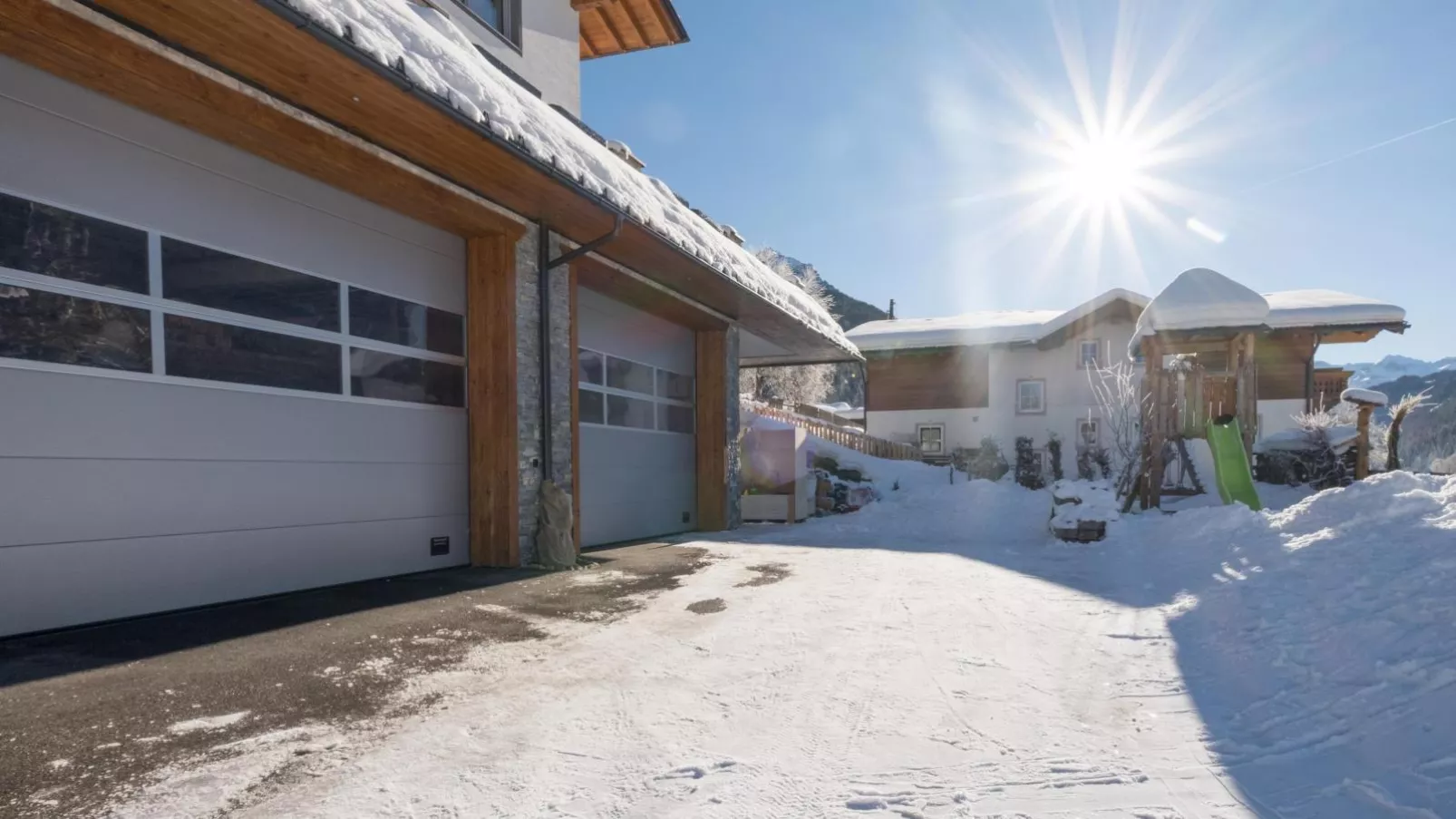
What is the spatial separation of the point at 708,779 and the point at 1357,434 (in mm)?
17341

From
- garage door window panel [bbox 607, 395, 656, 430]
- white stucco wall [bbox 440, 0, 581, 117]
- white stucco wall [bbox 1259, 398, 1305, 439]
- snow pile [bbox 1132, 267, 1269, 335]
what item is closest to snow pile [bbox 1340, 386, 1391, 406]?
snow pile [bbox 1132, 267, 1269, 335]

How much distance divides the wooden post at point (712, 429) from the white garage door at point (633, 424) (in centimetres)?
16

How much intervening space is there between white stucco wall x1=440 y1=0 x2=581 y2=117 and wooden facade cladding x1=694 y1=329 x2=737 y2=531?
440 cm

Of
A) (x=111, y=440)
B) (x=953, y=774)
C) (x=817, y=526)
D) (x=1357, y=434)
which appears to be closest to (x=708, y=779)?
(x=953, y=774)

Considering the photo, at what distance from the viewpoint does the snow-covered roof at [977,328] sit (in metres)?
23.4

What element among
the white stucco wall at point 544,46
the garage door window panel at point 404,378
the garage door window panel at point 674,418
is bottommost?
the garage door window panel at point 674,418

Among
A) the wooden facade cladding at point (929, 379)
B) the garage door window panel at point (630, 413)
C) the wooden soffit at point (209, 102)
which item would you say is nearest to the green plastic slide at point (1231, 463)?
the garage door window panel at point (630, 413)

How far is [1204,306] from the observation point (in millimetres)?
11203

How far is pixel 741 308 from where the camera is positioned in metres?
11.3

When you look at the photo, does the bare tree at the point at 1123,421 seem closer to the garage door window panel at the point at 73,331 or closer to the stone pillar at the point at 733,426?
the stone pillar at the point at 733,426

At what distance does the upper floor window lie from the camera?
9.44 meters

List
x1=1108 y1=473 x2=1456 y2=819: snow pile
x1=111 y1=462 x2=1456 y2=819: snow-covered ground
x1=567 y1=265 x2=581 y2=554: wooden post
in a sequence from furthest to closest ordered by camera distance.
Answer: x1=567 y1=265 x2=581 y2=554: wooden post → x1=1108 y1=473 x2=1456 y2=819: snow pile → x1=111 y1=462 x2=1456 y2=819: snow-covered ground

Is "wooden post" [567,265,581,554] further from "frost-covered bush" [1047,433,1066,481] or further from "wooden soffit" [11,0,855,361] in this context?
"frost-covered bush" [1047,433,1066,481]

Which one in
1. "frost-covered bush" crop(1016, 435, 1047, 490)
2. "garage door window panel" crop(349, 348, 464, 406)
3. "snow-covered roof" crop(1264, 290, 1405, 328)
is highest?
"snow-covered roof" crop(1264, 290, 1405, 328)
